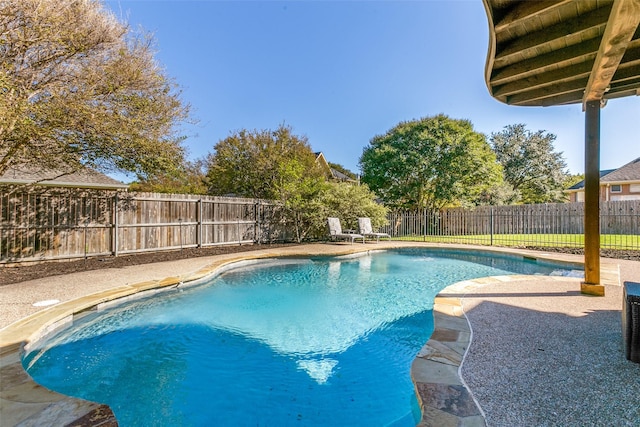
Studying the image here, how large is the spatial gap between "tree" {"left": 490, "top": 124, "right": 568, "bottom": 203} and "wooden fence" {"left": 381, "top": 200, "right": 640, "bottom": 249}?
10.7 meters

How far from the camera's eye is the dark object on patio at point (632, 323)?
7.32ft

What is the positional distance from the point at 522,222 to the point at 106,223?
17176mm

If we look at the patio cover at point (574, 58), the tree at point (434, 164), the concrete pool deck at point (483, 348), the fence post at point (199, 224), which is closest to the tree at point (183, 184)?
the fence post at point (199, 224)

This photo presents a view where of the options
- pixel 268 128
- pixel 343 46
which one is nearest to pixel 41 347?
pixel 343 46

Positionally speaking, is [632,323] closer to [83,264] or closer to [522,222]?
[83,264]

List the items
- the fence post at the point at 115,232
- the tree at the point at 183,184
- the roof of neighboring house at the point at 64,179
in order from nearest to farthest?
the fence post at the point at 115,232 < the roof of neighboring house at the point at 64,179 < the tree at the point at 183,184

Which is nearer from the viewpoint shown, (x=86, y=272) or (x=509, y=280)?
(x=509, y=280)

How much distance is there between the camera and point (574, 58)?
11.2ft

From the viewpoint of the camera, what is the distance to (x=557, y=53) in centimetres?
354

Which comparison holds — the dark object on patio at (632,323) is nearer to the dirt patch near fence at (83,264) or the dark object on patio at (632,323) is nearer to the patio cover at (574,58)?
the patio cover at (574,58)

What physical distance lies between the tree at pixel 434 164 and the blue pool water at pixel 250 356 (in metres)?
11.6

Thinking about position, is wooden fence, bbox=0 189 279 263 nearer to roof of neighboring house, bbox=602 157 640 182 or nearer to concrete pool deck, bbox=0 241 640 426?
concrete pool deck, bbox=0 241 640 426

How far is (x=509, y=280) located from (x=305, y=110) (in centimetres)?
1541

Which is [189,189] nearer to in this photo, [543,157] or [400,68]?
[400,68]
